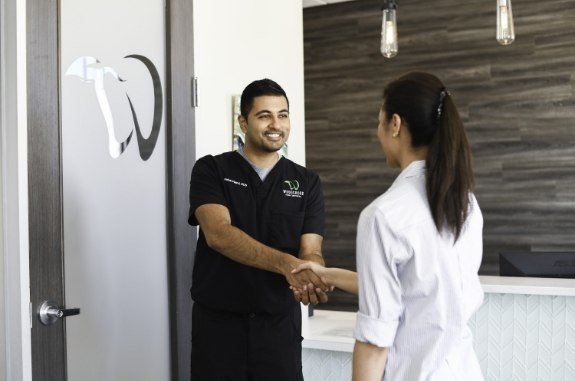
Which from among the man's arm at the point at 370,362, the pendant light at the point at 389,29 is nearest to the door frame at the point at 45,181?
the man's arm at the point at 370,362

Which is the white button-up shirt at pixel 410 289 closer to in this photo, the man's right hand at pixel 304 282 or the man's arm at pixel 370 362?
the man's arm at pixel 370 362

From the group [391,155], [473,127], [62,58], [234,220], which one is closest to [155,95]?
[62,58]

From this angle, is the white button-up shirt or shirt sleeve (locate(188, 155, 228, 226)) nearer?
the white button-up shirt

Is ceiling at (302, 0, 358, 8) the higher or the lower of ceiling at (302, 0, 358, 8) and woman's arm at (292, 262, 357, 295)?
the higher

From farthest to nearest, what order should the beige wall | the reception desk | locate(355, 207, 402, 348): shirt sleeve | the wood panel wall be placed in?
the wood panel wall, the reception desk, the beige wall, locate(355, 207, 402, 348): shirt sleeve

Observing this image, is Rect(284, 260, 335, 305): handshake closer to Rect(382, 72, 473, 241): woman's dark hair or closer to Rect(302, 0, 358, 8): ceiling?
Rect(382, 72, 473, 241): woman's dark hair

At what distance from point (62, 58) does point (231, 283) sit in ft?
3.03

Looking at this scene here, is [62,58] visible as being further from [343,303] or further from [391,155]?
[343,303]

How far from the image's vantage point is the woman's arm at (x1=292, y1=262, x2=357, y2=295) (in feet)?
7.80

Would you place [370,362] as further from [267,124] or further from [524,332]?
[524,332]

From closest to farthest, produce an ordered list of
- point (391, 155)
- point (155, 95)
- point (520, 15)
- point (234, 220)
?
point (391, 155)
point (234, 220)
point (155, 95)
point (520, 15)

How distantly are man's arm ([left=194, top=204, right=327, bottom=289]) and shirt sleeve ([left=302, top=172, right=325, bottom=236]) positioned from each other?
24 cm

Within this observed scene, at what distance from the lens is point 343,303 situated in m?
6.04

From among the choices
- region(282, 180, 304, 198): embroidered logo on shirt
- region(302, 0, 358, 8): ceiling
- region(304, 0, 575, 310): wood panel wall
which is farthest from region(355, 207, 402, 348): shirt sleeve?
region(302, 0, 358, 8): ceiling
